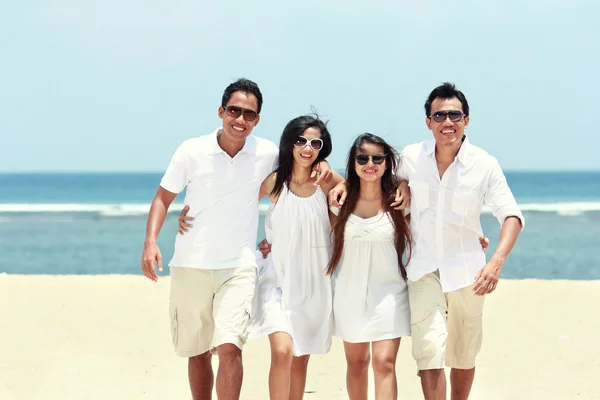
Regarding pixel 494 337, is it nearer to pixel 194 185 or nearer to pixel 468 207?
pixel 468 207

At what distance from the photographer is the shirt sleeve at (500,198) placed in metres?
5.23

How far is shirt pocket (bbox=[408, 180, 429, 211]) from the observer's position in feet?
17.4

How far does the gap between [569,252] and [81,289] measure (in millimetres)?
14208

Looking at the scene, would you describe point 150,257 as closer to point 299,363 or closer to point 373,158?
point 299,363

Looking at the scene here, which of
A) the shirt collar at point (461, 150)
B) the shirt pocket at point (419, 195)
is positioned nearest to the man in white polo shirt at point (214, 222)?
the shirt pocket at point (419, 195)

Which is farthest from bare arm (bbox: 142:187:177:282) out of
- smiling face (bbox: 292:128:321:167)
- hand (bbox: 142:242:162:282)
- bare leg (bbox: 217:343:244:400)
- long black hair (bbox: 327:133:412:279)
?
long black hair (bbox: 327:133:412:279)

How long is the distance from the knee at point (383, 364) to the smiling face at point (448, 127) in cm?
154

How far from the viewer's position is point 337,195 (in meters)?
5.44

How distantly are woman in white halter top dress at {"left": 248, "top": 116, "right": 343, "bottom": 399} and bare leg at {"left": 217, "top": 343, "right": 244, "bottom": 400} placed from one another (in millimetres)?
198

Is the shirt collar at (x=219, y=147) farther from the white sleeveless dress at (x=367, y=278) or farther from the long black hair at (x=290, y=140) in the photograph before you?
the white sleeveless dress at (x=367, y=278)

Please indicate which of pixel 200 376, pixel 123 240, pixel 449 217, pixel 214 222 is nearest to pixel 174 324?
pixel 200 376

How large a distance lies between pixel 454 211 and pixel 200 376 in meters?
2.30

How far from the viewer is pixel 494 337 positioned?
9.19 metres

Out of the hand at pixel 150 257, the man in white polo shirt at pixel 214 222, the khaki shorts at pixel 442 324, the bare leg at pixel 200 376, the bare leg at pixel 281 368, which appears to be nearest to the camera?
the khaki shorts at pixel 442 324
